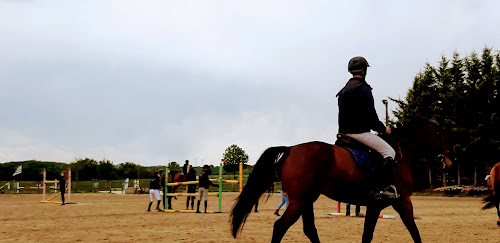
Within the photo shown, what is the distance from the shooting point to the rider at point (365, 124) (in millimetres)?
7281

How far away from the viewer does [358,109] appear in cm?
734

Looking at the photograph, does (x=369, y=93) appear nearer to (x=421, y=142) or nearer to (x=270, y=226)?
(x=421, y=142)

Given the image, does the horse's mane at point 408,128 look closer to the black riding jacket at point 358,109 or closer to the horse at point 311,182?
the horse at point 311,182

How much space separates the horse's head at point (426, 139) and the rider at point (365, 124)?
1.05 metres

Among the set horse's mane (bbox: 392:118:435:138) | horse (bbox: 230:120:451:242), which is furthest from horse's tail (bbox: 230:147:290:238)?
horse's mane (bbox: 392:118:435:138)

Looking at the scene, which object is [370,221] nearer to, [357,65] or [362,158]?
[362,158]

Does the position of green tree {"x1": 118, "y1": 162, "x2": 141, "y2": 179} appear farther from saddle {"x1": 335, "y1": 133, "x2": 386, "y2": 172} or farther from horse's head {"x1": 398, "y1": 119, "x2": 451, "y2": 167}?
saddle {"x1": 335, "y1": 133, "x2": 386, "y2": 172}

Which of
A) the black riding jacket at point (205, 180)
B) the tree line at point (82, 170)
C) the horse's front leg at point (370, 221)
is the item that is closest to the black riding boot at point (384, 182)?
the horse's front leg at point (370, 221)

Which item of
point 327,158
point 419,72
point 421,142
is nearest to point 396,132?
point 421,142

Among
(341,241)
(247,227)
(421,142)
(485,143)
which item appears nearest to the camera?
(421,142)

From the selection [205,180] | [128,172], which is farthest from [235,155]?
Answer: [205,180]

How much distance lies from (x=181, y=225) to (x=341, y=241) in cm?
571

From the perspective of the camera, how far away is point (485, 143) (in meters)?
42.8

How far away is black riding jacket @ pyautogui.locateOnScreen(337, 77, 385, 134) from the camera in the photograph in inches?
288
